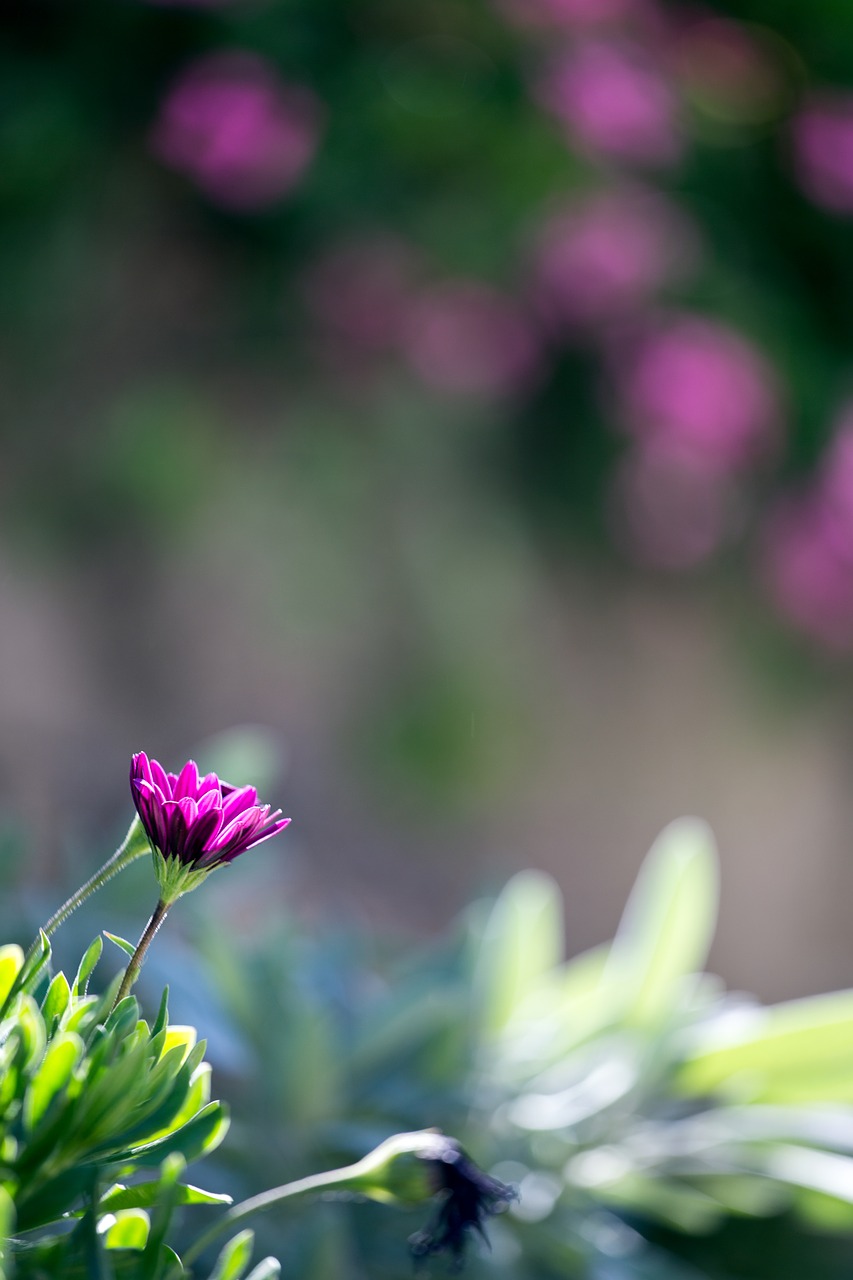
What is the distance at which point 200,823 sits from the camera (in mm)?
374

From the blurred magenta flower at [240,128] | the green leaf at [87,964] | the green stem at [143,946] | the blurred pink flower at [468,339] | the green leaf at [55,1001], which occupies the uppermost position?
the blurred magenta flower at [240,128]

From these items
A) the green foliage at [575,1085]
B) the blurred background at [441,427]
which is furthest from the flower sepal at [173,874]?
the blurred background at [441,427]

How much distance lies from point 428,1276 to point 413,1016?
0.46 ft

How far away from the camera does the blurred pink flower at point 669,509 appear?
74.9 inches

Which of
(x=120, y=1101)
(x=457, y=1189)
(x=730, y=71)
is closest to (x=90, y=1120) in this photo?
(x=120, y=1101)

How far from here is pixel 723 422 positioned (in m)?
1.81

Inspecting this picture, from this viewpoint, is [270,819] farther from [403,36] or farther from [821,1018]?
[403,36]

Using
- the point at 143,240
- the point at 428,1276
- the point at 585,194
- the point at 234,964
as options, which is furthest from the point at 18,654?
the point at 428,1276

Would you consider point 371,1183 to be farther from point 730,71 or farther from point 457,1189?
point 730,71

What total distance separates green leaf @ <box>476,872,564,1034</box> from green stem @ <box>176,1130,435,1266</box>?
366 mm

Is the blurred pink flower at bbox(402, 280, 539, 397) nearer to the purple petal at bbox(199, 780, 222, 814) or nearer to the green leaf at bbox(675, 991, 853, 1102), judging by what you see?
the green leaf at bbox(675, 991, 853, 1102)

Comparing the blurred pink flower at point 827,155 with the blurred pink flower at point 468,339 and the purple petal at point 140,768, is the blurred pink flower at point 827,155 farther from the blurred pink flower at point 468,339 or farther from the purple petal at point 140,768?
the purple petal at point 140,768

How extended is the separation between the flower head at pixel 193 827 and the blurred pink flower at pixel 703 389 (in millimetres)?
1535

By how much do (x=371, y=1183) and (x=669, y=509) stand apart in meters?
A: 1.60
